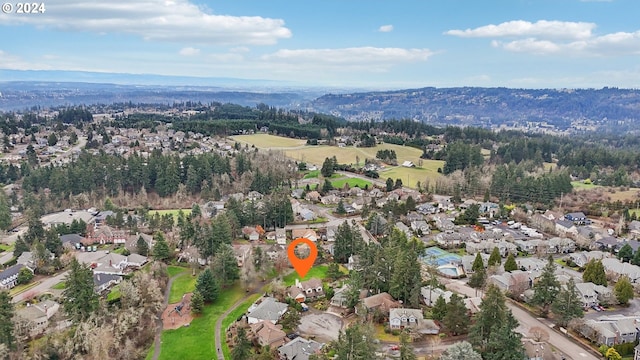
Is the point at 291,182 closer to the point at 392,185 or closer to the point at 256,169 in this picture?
the point at 256,169

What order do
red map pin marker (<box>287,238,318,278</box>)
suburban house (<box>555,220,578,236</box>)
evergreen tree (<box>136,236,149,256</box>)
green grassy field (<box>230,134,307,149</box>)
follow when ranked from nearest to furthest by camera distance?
1. red map pin marker (<box>287,238,318,278</box>)
2. evergreen tree (<box>136,236,149,256</box>)
3. suburban house (<box>555,220,578,236</box>)
4. green grassy field (<box>230,134,307,149</box>)

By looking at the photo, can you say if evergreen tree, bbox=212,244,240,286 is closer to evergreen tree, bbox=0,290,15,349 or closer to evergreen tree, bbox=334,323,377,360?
evergreen tree, bbox=0,290,15,349

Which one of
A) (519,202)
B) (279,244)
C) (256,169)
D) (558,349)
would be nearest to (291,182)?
(256,169)

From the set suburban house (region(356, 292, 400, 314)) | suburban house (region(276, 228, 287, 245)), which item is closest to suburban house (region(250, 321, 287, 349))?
suburban house (region(356, 292, 400, 314))

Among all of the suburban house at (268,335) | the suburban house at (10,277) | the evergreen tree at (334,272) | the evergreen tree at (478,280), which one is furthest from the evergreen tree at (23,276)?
the evergreen tree at (478,280)

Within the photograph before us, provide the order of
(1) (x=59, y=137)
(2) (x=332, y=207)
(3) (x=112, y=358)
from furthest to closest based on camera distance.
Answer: (1) (x=59, y=137), (2) (x=332, y=207), (3) (x=112, y=358)

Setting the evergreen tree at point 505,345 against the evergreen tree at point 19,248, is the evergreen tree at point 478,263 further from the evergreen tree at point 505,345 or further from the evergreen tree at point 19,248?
the evergreen tree at point 19,248

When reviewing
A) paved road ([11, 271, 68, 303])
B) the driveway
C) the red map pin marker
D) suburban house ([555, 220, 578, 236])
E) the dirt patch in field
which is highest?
suburban house ([555, 220, 578, 236])
